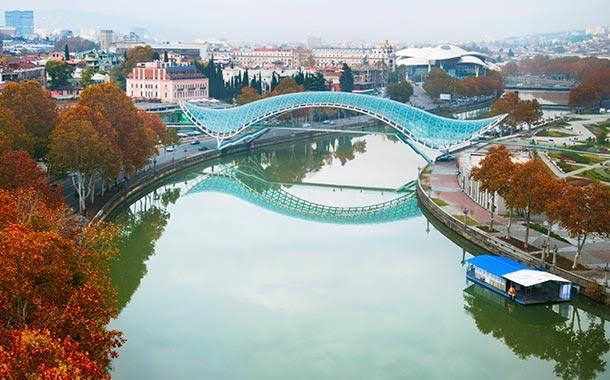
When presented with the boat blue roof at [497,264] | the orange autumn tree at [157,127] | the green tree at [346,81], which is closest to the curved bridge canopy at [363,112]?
the orange autumn tree at [157,127]

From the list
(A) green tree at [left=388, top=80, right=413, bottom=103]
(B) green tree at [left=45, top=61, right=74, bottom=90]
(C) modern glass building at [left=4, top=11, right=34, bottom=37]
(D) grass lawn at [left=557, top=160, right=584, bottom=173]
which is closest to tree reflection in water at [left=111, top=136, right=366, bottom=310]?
(D) grass lawn at [left=557, top=160, right=584, bottom=173]

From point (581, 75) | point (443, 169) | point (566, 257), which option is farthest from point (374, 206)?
point (581, 75)

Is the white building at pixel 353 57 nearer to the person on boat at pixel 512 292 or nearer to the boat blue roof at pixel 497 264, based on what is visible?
the boat blue roof at pixel 497 264

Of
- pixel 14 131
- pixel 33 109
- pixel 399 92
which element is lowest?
pixel 14 131

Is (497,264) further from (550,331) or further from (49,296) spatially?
(49,296)

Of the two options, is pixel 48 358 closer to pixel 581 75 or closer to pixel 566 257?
pixel 566 257

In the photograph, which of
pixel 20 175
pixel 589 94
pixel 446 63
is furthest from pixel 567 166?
pixel 446 63
